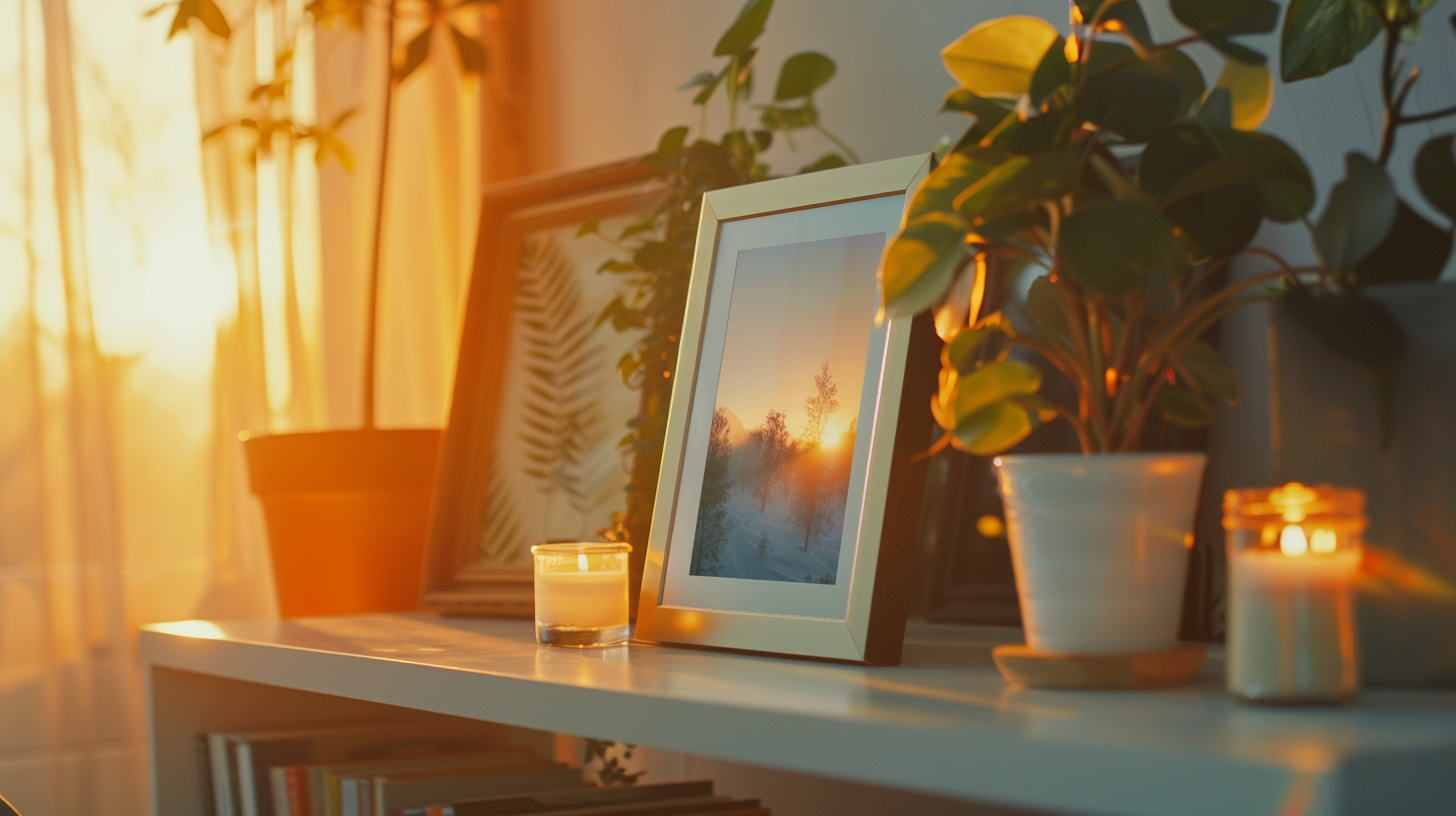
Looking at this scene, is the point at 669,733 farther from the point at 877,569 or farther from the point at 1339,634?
the point at 1339,634

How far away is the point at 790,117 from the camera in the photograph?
3.86ft

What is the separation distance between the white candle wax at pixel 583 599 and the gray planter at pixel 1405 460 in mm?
496

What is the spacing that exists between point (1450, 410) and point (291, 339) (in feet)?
5.04

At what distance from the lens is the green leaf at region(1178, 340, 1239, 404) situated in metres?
0.63

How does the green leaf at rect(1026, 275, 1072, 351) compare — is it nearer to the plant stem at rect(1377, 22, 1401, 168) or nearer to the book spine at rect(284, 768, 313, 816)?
the plant stem at rect(1377, 22, 1401, 168)

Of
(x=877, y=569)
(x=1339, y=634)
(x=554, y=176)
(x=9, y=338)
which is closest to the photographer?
(x=1339, y=634)

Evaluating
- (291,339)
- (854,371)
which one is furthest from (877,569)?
(291,339)

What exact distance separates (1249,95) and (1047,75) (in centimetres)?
→ 13

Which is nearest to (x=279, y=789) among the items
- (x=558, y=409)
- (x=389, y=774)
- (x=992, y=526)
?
(x=389, y=774)

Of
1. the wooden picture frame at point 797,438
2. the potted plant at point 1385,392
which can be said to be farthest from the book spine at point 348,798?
the potted plant at point 1385,392

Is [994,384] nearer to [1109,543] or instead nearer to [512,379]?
[1109,543]

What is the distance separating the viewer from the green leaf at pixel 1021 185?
0.58m

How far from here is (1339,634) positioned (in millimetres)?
510

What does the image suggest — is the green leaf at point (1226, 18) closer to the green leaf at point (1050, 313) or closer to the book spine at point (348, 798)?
the green leaf at point (1050, 313)
